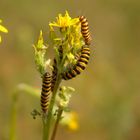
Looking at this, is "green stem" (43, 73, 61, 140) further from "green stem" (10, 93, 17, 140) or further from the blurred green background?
the blurred green background

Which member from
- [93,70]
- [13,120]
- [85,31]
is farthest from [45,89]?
[93,70]

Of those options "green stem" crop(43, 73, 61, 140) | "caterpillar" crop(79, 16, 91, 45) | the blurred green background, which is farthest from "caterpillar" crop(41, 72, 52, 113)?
the blurred green background

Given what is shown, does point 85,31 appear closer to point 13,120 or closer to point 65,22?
point 65,22

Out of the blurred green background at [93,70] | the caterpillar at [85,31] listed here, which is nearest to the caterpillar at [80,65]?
the caterpillar at [85,31]

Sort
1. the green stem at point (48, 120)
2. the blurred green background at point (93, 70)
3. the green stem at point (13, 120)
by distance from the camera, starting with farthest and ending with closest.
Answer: the blurred green background at point (93, 70)
the green stem at point (13, 120)
the green stem at point (48, 120)

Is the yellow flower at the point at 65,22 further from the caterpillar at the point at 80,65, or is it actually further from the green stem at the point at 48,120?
the green stem at the point at 48,120

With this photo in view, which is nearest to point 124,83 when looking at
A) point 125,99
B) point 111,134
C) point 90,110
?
point 90,110

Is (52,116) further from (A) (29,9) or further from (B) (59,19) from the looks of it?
(A) (29,9)
